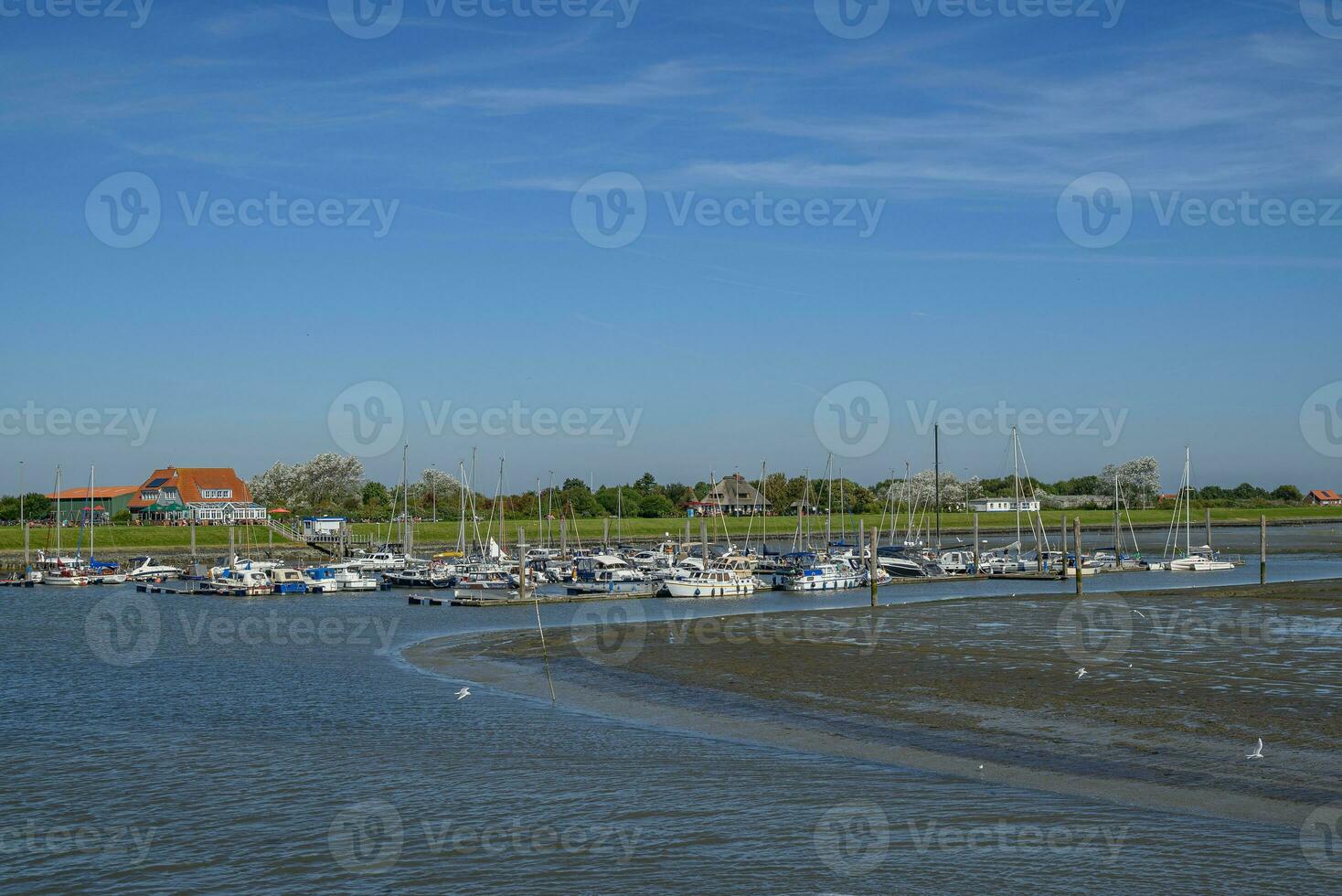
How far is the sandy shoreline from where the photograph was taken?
71.0 feet

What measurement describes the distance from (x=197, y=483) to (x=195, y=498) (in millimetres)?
4958

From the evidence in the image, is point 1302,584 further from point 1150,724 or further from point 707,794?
point 707,794

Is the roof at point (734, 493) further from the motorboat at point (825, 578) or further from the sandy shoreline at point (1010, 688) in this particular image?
the sandy shoreline at point (1010, 688)

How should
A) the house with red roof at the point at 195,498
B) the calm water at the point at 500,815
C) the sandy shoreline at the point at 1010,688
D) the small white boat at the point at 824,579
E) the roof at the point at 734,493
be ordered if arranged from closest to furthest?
the calm water at the point at 500,815 → the sandy shoreline at the point at 1010,688 → the small white boat at the point at 824,579 → the house with red roof at the point at 195,498 → the roof at the point at 734,493

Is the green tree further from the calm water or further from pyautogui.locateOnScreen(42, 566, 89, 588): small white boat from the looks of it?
the calm water

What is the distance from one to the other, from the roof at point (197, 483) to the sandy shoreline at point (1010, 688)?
4232 inches

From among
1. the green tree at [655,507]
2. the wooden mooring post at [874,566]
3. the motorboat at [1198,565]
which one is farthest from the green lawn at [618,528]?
the wooden mooring post at [874,566]

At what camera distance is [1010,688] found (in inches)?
1224

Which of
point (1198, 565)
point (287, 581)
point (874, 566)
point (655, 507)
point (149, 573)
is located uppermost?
point (655, 507)

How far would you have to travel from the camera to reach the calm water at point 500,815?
16.1 meters

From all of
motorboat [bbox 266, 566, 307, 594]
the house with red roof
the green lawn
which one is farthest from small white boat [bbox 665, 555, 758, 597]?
the house with red roof

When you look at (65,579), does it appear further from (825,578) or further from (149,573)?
(825,578)

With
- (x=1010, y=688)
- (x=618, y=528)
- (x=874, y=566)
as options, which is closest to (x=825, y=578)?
(x=874, y=566)

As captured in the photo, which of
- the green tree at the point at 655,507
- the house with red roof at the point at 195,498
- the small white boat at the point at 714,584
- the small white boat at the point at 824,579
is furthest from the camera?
the green tree at the point at 655,507
